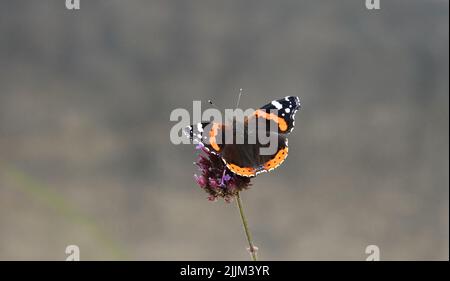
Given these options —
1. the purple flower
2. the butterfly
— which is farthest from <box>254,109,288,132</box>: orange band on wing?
the purple flower

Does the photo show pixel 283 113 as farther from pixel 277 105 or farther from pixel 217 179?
pixel 217 179

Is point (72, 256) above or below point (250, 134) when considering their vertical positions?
below

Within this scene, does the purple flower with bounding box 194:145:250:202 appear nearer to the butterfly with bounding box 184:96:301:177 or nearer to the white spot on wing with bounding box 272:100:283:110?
the butterfly with bounding box 184:96:301:177

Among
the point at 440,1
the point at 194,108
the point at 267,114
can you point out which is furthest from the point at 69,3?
the point at 440,1

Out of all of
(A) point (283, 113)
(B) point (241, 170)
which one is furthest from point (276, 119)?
(B) point (241, 170)

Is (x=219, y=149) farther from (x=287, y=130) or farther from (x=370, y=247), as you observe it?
(x=370, y=247)

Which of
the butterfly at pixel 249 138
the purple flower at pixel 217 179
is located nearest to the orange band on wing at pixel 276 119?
the butterfly at pixel 249 138

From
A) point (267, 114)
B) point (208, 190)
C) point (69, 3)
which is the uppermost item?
point (69, 3)
